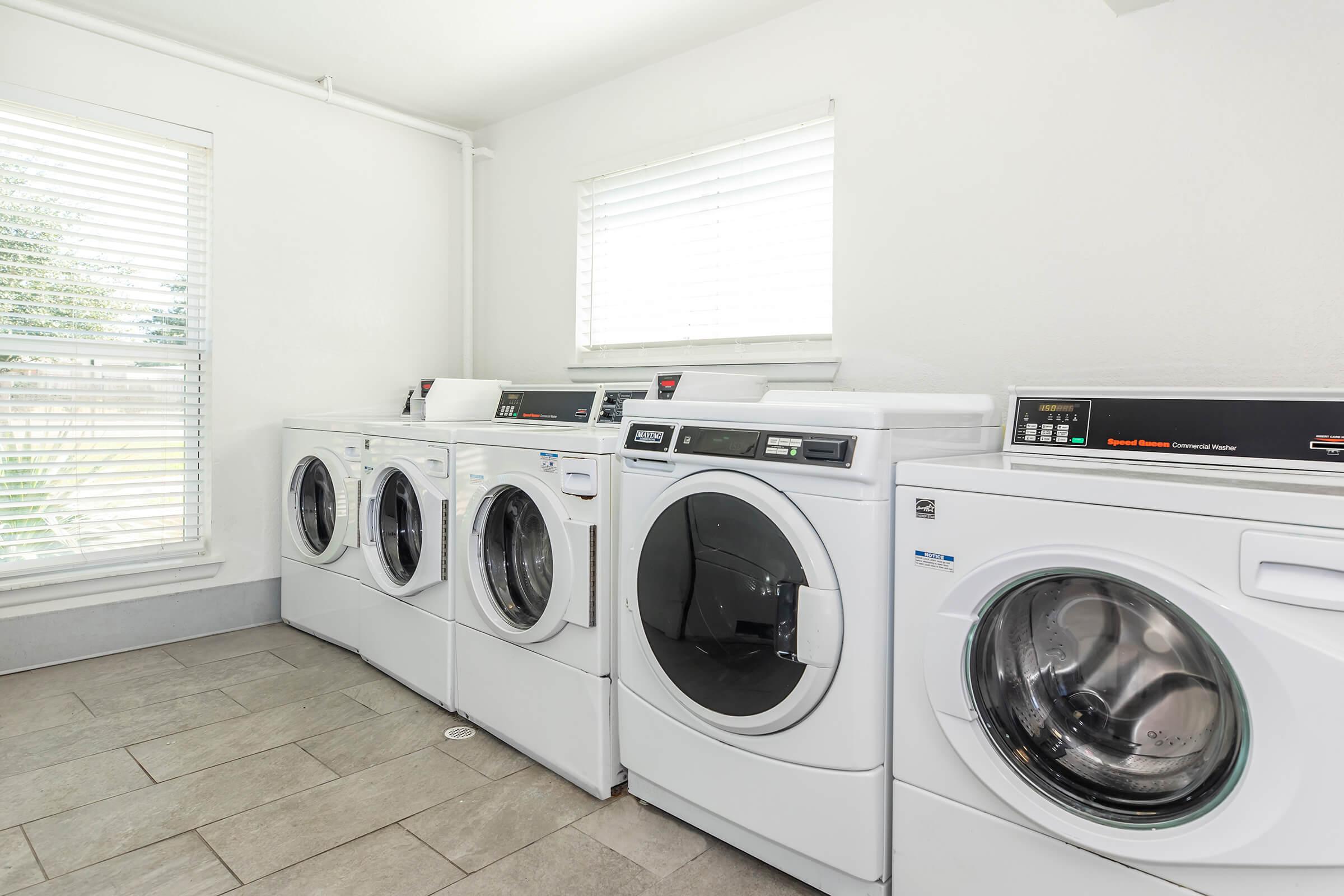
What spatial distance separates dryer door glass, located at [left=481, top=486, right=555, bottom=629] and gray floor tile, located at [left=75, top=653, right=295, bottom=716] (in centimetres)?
121

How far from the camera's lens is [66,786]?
1.94m

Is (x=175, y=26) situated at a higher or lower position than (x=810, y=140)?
higher

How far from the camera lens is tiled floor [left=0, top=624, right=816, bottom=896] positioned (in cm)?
158

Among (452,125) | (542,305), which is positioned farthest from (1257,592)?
(452,125)

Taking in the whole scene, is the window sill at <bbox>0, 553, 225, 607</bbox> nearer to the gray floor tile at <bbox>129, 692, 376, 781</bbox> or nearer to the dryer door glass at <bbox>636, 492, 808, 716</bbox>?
the gray floor tile at <bbox>129, 692, 376, 781</bbox>

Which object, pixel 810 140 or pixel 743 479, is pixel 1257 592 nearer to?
pixel 743 479

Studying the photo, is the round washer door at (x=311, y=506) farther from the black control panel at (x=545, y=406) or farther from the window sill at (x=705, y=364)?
the window sill at (x=705, y=364)

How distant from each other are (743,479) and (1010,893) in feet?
2.87

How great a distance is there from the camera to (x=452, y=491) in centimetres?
235

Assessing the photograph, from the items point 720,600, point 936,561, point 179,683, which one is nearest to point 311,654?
point 179,683

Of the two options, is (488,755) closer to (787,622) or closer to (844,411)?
(787,622)

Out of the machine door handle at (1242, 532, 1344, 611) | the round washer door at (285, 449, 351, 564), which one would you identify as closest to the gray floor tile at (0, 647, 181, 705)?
the round washer door at (285, 449, 351, 564)

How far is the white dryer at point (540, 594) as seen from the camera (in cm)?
189

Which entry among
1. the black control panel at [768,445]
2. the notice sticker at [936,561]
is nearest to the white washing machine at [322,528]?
the black control panel at [768,445]
